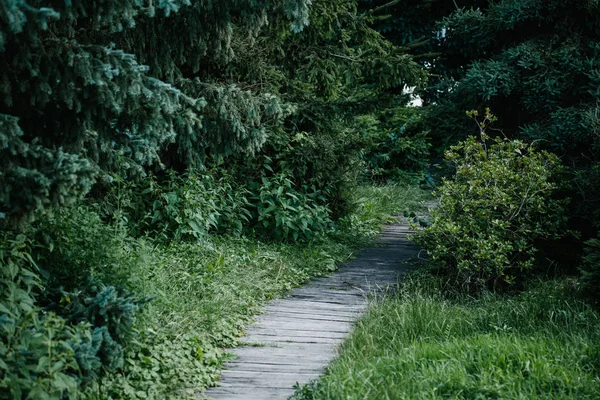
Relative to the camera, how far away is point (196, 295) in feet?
20.5

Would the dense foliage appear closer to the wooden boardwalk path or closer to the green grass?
the wooden boardwalk path

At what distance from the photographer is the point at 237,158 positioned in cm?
927

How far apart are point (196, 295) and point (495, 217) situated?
382 centimetres

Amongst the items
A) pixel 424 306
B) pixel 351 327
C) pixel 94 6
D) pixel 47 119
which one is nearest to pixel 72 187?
pixel 47 119

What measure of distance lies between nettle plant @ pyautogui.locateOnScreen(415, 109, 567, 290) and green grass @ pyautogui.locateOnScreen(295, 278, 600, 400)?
0.75 metres

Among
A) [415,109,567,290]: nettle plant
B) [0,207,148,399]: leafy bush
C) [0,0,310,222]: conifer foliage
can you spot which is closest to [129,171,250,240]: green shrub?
[0,0,310,222]: conifer foliage

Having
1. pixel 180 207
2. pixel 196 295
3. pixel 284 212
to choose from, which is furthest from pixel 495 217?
pixel 180 207

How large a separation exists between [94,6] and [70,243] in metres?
1.98

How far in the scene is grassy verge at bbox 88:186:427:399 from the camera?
4.55 meters

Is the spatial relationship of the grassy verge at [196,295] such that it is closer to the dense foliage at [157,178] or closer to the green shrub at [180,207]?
the dense foliage at [157,178]

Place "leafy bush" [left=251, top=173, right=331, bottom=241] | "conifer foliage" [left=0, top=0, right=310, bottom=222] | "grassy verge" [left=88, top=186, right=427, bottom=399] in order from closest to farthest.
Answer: "conifer foliage" [left=0, top=0, right=310, bottom=222] → "grassy verge" [left=88, top=186, right=427, bottom=399] → "leafy bush" [left=251, top=173, right=331, bottom=241]

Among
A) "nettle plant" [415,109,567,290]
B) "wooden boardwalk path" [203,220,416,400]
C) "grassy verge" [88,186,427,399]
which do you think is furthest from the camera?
"nettle plant" [415,109,567,290]

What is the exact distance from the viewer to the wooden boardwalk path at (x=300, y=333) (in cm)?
473

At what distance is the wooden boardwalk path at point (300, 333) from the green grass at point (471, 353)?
0.90 feet
